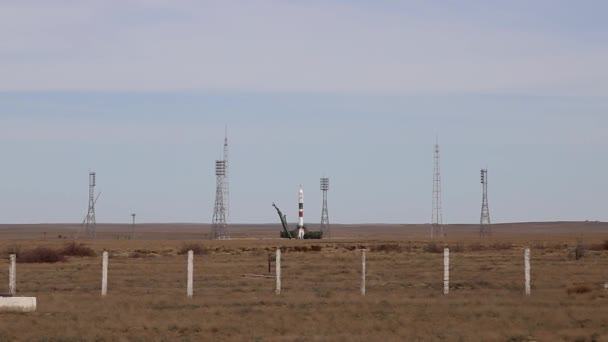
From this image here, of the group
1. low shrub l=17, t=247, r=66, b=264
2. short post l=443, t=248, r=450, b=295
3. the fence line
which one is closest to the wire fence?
the fence line

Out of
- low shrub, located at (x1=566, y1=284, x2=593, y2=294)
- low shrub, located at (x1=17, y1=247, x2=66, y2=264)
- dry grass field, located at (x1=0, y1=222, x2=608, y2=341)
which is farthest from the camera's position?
low shrub, located at (x1=17, y1=247, x2=66, y2=264)

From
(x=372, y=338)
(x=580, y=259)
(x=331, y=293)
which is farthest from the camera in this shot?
(x=580, y=259)

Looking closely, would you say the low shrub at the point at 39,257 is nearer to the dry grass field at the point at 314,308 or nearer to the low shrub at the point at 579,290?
the dry grass field at the point at 314,308

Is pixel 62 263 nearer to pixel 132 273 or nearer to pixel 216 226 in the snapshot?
pixel 132 273

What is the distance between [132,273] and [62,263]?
1211 cm

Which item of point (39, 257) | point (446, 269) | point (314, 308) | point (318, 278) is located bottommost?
point (314, 308)

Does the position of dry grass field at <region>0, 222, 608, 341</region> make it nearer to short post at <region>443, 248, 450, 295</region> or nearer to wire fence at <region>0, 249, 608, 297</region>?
wire fence at <region>0, 249, 608, 297</region>

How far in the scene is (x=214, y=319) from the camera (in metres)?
22.8

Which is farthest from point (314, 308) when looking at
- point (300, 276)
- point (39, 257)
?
point (39, 257)

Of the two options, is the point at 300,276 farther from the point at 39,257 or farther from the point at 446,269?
the point at 39,257

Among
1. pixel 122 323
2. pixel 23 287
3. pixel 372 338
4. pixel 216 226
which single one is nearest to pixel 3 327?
pixel 122 323

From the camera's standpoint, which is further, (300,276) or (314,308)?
(300,276)

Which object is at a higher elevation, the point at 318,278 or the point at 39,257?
the point at 39,257

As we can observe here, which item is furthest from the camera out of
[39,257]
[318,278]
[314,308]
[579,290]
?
[39,257]
